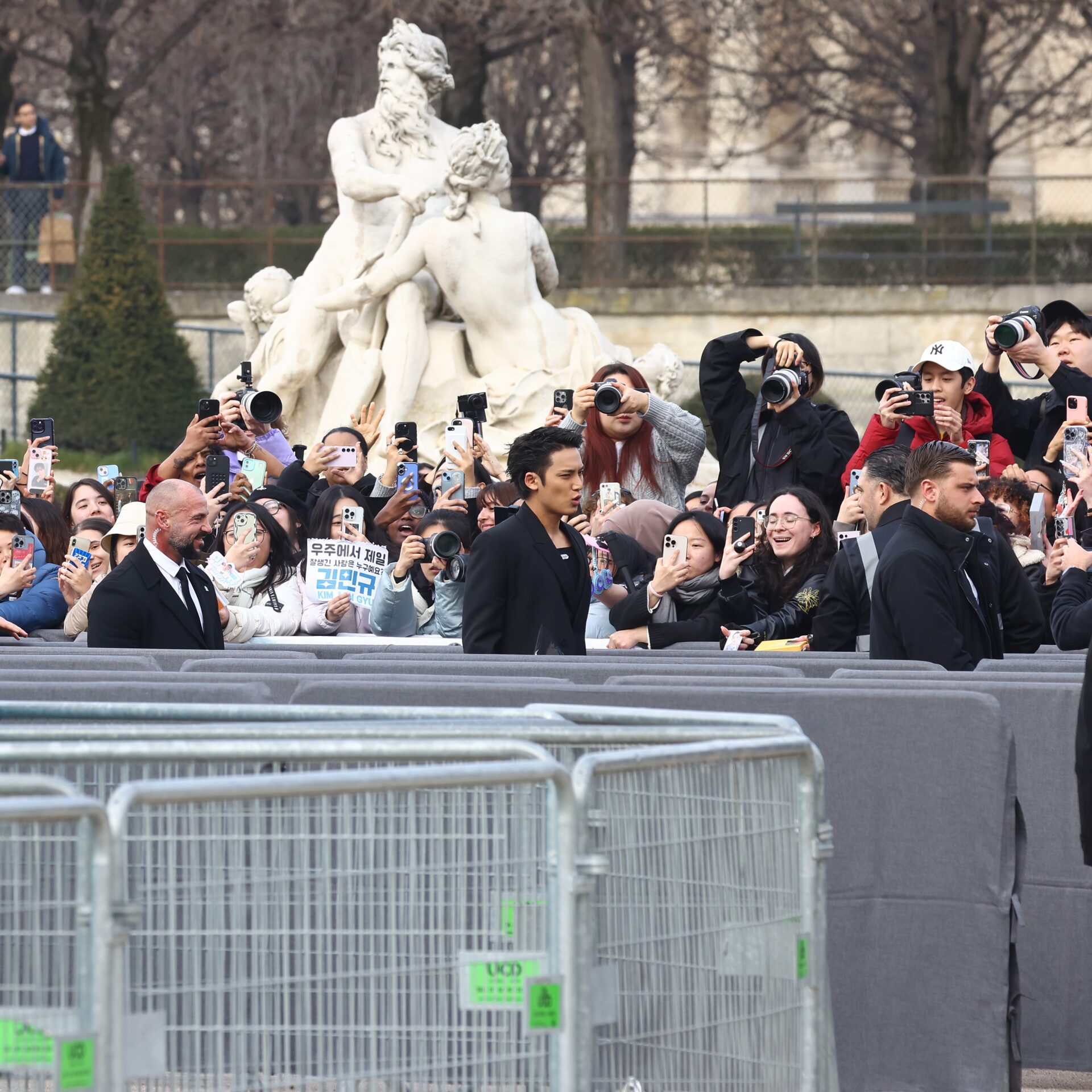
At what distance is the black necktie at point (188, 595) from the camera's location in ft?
25.7

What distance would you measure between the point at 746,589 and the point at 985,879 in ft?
10.8

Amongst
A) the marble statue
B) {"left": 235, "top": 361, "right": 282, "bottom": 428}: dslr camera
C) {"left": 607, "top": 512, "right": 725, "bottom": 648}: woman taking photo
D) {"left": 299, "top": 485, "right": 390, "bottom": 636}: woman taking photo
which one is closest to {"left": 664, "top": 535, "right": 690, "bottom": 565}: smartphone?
{"left": 607, "top": 512, "right": 725, "bottom": 648}: woman taking photo

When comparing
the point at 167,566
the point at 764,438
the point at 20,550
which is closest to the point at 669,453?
the point at 764,438

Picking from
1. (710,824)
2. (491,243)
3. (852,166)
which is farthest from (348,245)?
(852,166)

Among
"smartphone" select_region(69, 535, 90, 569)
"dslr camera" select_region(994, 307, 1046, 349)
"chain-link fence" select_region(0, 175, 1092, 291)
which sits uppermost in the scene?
"chain-link fence" select_region(0, 175, 1092, 291)

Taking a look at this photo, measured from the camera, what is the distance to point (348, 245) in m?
16.7

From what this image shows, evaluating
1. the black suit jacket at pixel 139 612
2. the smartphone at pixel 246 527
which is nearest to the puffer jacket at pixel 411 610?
the smartphone at pixel 246 527

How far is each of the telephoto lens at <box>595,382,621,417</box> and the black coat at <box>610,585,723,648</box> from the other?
1.68 metres

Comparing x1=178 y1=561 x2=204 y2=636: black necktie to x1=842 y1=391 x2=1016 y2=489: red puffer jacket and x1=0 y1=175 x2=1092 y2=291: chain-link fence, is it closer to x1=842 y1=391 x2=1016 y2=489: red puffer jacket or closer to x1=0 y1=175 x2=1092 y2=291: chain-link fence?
x1=842 y1=391 x2=1016 y2=489: red puffer jacket

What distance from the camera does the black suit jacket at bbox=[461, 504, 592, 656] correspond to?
743 centimetres

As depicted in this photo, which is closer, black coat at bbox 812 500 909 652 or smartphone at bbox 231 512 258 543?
black coat at bbox 812 500 909 652

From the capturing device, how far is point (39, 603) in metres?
9.53

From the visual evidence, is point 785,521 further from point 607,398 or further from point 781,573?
point 607,398

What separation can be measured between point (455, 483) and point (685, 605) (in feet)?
5.66
